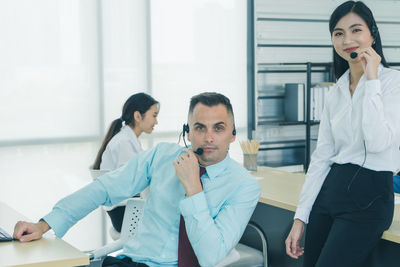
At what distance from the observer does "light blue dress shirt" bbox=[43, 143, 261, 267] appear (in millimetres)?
Result: 1804

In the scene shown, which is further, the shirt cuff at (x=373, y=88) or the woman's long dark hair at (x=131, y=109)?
the woman's long dark hair at (x=131, y=109)

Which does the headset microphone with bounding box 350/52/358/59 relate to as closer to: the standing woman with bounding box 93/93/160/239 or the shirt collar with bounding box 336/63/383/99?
the shirt collar with bounding box 336/63/383/99

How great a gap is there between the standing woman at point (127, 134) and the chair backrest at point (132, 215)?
875 millimetres

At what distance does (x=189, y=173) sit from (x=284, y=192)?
3.60ft

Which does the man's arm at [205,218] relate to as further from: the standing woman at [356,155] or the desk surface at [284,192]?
the desk surface at [284,192]

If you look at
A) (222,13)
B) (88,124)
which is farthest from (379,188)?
(222,13)

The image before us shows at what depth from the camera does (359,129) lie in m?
1.80

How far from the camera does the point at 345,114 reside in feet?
6.13

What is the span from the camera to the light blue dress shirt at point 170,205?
1804mm

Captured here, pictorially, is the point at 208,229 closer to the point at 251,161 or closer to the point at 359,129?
the point at 359,129

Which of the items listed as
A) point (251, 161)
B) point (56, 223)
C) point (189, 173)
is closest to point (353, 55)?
point (189, 173)

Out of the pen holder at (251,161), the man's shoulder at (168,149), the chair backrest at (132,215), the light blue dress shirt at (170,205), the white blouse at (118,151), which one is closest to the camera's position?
the light blue dress shirt at (170,205)

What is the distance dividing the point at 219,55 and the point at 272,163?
3.66 ft

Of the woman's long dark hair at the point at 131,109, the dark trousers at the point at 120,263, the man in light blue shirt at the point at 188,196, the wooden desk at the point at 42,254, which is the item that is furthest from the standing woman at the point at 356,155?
the woman's long dark hair at the point at 131,109
